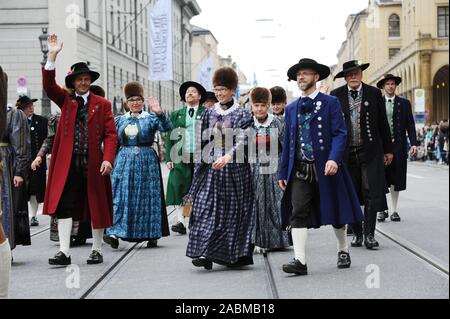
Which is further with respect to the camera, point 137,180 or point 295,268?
point 137,180

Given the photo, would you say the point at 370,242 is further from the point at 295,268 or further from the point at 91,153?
the point at 91,153

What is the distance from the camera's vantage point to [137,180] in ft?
32.9

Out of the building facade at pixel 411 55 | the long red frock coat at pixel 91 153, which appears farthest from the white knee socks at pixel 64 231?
the building facade at pixel 411 55

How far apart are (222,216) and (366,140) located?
209cm

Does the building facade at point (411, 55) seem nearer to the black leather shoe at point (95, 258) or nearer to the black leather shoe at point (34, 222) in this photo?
the black leather shoe at point (34, 222)

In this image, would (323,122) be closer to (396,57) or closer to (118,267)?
(118,267)

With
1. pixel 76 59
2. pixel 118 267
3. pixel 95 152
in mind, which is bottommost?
pixel 118 267

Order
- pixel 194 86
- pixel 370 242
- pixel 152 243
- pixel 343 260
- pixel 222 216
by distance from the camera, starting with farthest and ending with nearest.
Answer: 1. pixel 194 86
2. pixel 152 243
3. pixel 370 242
4. pixel 222 216
5. pixel 343 260

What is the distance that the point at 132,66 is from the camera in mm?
54375

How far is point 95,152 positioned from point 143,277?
151cm

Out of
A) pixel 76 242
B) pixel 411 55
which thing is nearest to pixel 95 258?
pixel 76 242

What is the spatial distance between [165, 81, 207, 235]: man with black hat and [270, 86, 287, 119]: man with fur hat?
4.95 feet
